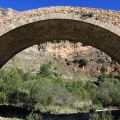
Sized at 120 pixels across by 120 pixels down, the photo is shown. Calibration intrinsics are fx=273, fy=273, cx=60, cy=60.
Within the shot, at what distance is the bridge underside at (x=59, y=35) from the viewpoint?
10297 millimetres

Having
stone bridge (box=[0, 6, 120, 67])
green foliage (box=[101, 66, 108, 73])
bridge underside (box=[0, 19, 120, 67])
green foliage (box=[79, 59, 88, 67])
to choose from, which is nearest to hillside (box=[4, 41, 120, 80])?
green foliage (box=[101, 66, 108, 73])

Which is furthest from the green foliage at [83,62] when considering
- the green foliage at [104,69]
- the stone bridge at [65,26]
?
the stone bridge at [65,26]

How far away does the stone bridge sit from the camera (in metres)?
9.85

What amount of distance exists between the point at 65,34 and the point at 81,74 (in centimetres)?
4045

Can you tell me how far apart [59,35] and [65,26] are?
5.21 ft

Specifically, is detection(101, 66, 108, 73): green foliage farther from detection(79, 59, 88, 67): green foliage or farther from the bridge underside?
the bridge underside

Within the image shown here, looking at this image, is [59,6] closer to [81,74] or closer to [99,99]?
[99,99]

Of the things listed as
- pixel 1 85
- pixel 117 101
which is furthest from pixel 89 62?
pixel 1 85

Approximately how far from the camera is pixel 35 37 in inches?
482

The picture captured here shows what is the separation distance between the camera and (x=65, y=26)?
10.8 metres

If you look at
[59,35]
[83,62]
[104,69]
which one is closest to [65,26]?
[59,35]

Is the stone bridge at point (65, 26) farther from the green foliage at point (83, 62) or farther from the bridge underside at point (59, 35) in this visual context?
the green foliage at point (83, 62)

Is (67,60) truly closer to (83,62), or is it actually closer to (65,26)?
(83,62)

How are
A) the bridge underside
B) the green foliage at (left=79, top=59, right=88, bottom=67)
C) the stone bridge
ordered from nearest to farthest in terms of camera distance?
1. the stone bridge
2. the bridge underside
3. the green foliage at (left=79, top=59, right=88, bottom=67)
